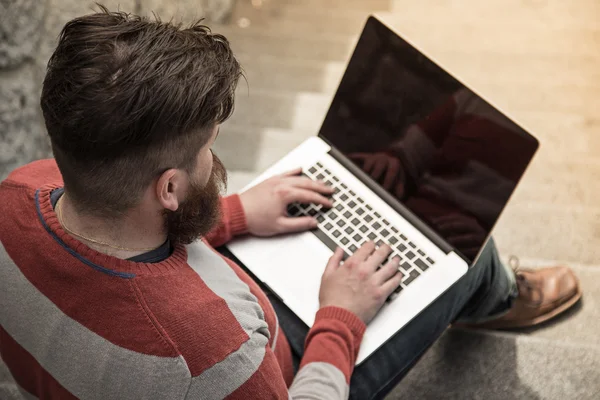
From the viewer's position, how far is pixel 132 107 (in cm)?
83

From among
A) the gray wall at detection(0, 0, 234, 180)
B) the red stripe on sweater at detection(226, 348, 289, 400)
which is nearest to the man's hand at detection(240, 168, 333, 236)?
the red stripe on sweater at detection(226, 348, 289, 400)

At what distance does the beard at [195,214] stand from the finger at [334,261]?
33cm

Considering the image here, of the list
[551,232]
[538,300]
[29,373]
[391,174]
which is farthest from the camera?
[551,232]

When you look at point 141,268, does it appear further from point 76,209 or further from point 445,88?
point 445,88

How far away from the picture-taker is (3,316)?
98 centimetres

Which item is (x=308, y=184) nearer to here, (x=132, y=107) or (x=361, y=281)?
(x=361, y=281)

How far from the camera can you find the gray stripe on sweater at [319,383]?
1.13 m

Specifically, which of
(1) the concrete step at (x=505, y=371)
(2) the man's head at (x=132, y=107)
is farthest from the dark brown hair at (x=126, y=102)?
(1) the concrete step at (x=505, y=371)

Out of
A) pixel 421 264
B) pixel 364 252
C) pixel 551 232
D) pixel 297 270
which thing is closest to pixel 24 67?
pixel 297 270

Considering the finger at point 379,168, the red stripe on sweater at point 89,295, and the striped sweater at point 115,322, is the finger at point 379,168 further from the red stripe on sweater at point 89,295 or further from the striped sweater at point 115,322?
the red stripe on sweater at point 89,295

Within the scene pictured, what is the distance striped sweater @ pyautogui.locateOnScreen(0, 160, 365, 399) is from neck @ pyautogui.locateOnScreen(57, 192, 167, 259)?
0.06 ft

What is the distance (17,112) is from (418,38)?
2.00m

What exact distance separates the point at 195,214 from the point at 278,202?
435 millimetres

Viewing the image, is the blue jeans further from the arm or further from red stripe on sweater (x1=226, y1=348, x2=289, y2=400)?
red stripe on sweater (x1=226, y1=348, x2=289, y2=400)
